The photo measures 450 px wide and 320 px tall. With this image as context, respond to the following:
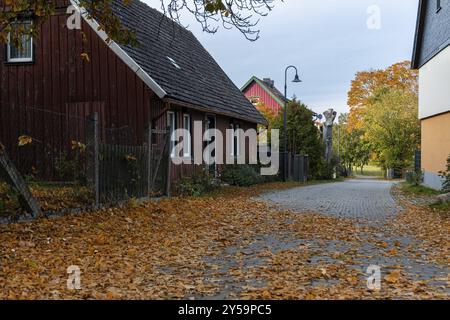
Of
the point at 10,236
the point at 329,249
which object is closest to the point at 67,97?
the point at 10,236

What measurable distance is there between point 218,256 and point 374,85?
2113 inches

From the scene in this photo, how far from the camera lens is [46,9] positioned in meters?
8.73

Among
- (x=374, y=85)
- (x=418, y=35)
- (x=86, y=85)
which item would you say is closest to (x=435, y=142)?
(x=418, y=35)

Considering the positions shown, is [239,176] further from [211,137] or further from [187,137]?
[187,137]

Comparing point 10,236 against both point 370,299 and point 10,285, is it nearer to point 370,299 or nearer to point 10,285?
point 10,285

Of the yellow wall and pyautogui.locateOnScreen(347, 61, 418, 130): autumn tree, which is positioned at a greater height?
pyautogui.locateOnScreen(347, 61, 418, 130): autumn tree

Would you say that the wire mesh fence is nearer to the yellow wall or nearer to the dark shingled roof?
the dark shingled roof

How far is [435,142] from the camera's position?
2066 centimetres

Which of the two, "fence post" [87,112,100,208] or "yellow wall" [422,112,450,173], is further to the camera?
"yellow wall" [422,112,450,173]

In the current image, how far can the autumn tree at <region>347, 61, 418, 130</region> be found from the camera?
55.4 m

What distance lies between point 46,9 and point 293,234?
5597 millimetres

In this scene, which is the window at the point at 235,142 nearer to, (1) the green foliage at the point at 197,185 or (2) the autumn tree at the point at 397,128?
(1) the green foliage at the point at 197,185

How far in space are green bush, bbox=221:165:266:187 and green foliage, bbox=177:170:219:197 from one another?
203 cm

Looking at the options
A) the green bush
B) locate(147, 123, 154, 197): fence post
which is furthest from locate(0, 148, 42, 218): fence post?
the green bush
